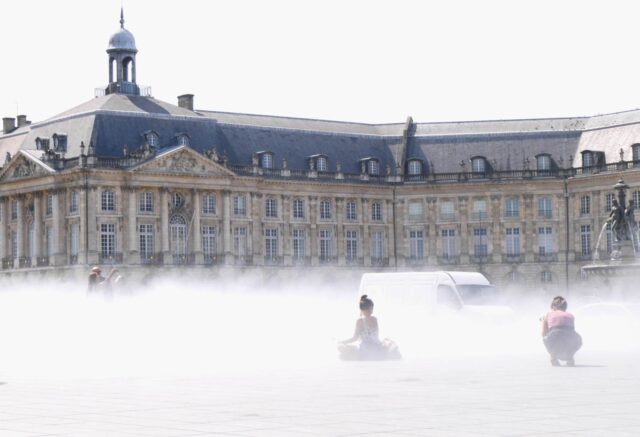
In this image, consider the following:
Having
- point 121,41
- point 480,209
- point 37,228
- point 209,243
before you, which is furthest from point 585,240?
point 37,228

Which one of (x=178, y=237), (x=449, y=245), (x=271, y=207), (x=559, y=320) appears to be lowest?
(x=559, y=320)

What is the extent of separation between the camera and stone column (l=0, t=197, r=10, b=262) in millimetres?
102812

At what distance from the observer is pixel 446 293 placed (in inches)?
1916

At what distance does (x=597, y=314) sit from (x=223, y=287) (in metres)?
52.6

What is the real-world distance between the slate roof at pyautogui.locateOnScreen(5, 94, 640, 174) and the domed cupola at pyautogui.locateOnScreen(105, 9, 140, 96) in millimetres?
2839

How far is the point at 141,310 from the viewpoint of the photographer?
50.5 m

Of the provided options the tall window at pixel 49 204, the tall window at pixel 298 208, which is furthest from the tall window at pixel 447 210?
the tall window at pixel 49 204

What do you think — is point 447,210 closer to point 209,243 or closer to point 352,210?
point 352,210

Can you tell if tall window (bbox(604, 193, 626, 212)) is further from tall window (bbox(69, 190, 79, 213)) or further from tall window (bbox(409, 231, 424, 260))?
tall window (bbox(69, 190, 79, 213))

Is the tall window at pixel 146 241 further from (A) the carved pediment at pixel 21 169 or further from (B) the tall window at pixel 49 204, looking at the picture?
(A) the carved pediment at pixel 21 169

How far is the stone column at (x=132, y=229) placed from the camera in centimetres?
9694

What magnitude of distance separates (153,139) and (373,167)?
64.0 ft

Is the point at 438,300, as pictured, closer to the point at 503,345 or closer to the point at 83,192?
the point at 503,345

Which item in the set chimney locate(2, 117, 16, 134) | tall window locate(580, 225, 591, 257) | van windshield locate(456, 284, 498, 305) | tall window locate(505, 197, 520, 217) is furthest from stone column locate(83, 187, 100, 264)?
van windshield locate(456, 284, 498, 305)
